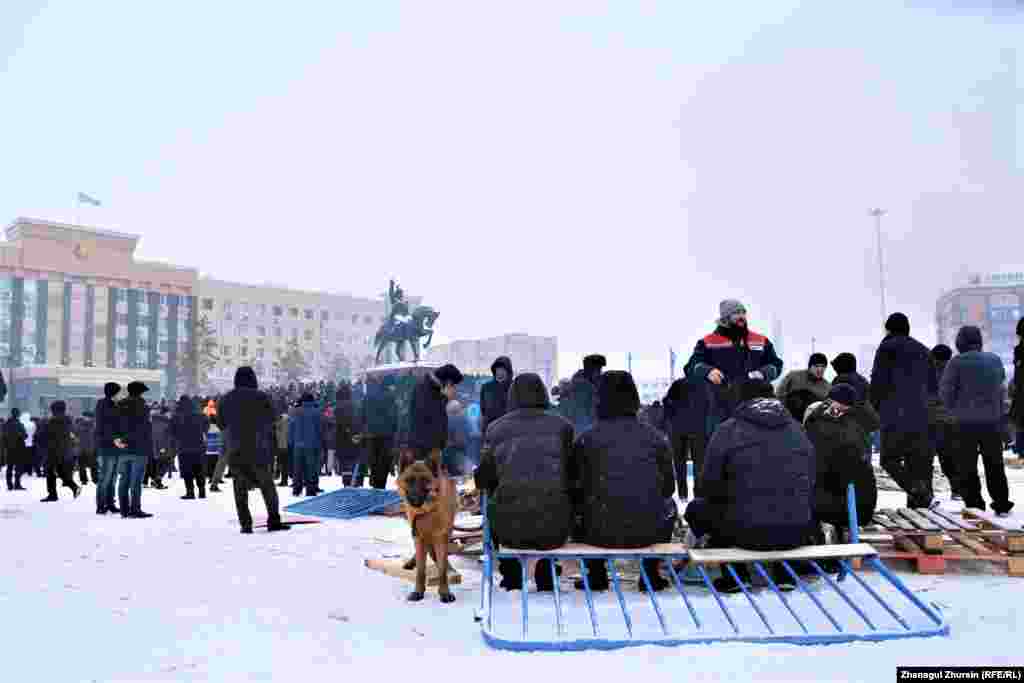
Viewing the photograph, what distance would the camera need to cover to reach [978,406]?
8102mm

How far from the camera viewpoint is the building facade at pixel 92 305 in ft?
272

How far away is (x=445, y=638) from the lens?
4.52 m

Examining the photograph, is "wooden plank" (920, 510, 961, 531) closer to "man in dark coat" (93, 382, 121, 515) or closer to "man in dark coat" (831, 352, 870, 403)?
"man in dark coat" (831, 352, 870, 403)

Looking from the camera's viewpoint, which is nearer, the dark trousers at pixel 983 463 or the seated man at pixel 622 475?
the seated man at pixel 622 475

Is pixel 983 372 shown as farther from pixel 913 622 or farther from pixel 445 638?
pixel 445 638

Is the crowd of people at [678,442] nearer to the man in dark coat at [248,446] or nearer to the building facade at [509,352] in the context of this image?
the man in dark coat at [248,446]

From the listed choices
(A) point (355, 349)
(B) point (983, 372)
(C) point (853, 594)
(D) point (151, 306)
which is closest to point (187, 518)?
(C) point (853, 594)

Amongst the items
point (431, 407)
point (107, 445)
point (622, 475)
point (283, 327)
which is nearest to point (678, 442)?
point (431, 407)

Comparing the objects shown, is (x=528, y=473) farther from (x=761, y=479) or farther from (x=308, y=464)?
(x=308, y=464)

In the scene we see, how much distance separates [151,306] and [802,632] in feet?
315

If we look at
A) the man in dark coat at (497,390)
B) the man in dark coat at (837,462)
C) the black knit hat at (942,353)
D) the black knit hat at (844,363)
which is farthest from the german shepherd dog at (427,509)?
the black knit hat at (942,353)

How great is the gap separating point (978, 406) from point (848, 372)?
130 cm

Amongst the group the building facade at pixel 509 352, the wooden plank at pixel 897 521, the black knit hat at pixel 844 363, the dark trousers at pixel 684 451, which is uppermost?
the building facade at pixel 509 352

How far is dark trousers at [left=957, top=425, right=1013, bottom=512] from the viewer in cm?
808
